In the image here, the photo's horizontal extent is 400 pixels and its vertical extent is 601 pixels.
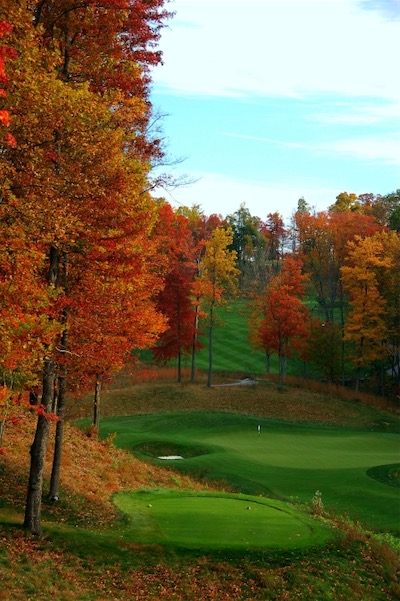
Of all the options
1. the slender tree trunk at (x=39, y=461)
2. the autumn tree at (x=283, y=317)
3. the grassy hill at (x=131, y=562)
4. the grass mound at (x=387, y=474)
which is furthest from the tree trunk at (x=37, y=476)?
the autumn tree at (x=283, y=317)

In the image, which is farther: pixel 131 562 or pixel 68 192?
pixel 131 562

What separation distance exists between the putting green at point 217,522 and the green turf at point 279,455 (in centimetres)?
396

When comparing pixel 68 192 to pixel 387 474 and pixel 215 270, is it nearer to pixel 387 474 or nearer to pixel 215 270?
pixel 387 474

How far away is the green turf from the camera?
22516mm

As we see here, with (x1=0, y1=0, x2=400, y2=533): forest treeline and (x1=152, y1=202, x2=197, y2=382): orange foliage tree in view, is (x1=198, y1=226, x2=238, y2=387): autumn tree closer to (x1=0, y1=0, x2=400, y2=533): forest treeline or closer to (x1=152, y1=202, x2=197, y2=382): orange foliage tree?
(x1=152, y1=202, x2=197, y2=382): orange foliage tree

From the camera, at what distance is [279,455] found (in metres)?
30.8

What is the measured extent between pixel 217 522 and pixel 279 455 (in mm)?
15389

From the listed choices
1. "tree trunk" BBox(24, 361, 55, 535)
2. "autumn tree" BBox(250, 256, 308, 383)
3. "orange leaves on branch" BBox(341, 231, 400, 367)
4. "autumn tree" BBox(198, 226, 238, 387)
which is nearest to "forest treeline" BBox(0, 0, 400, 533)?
"tree trunk" BBox(24, 361, 55, 535)

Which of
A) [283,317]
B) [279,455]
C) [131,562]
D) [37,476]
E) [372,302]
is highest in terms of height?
[372,302]

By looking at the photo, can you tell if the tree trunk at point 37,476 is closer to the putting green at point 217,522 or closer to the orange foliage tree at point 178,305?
the putting green at point 217,522

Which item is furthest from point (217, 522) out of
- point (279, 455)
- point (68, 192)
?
point (279, 455)

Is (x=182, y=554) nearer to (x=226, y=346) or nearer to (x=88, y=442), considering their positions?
(x=88, y=442)

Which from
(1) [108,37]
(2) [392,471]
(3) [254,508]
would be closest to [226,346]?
(2) [392,471]

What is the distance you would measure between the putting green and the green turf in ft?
13.0
